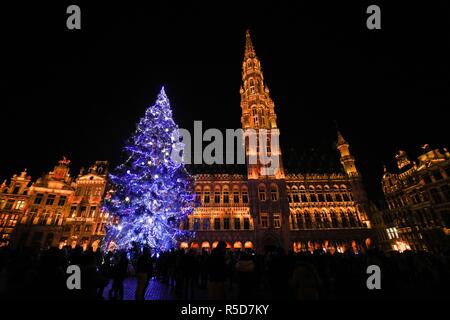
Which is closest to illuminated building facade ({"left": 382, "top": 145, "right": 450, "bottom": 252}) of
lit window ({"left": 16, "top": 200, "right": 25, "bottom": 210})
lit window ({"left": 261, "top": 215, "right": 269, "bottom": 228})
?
lit window ({"left": 261, "top": 215, "right": 269, "bottom": 228})

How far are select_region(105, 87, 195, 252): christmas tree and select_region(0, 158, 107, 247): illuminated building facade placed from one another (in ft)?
66.9

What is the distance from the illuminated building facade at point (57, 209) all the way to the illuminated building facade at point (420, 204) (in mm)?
Result: 46844

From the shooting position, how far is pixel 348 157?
125ft

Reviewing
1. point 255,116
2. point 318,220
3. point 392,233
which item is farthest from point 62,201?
point 392,233

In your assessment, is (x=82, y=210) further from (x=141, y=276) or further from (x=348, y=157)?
(x=348, y=157)

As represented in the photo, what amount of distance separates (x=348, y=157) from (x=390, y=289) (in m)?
33.8

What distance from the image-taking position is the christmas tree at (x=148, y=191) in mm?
13570

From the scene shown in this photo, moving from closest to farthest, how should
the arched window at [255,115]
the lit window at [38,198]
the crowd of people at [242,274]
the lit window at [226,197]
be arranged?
the crowd of people at [242,274]
the lit window at [226,197]
the lit window at [38,198]
the arched window at [255,115]

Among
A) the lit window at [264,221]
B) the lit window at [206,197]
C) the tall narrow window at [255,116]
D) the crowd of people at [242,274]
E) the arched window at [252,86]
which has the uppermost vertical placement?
the arched window at [252,86]

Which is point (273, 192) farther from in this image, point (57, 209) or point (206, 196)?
point (57, 209)

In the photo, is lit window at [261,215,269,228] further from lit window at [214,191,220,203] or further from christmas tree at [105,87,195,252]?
christmas tree at [105,87,195,252]

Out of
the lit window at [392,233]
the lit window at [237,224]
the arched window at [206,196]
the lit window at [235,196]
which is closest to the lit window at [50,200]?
the arched window at [206,196]

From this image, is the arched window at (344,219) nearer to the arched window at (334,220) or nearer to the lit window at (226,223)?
the arched window at (334,220)

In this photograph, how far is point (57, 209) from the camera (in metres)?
34.1
